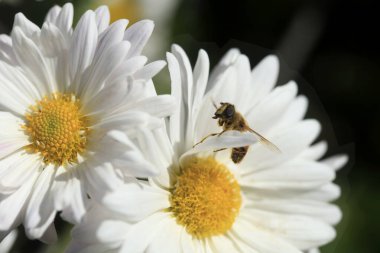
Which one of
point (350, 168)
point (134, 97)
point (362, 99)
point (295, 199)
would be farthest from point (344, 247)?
point (134, 97)

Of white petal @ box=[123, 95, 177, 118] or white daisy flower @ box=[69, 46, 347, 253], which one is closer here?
white petal @ box=[123, 95, 177, 118]

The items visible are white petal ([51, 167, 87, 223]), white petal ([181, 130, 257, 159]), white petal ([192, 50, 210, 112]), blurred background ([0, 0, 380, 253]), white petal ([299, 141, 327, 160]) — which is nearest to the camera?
white petal ([51, 167, 87, 223])

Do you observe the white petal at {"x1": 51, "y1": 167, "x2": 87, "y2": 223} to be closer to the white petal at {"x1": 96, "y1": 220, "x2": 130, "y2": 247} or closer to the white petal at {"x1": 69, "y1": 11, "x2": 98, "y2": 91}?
the white petal at {"x1": 96, "y1": 220, "x2": 130, "y2": 247}

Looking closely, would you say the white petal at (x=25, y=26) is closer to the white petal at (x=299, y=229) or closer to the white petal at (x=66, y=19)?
the white petal at (x=66, y=19)

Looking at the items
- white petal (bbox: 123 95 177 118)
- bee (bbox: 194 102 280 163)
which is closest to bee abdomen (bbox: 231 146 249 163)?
bee (bbox: 194 102 280 163)

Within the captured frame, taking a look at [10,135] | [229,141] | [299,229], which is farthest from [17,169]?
[299,229]

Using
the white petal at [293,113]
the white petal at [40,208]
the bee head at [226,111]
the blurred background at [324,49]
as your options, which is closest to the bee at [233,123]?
the bee head at [226,111]

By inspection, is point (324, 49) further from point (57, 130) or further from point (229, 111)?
point (57, 130)
